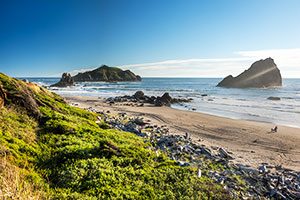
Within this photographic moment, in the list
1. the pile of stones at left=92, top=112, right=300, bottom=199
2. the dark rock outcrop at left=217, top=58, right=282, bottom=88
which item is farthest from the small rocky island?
the pile of stones at left=92, top=112, right=300, bottom=199

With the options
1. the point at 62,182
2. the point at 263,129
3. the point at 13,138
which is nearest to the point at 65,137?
the point at 13,138

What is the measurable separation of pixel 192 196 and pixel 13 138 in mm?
5906

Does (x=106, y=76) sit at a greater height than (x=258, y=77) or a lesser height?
greater

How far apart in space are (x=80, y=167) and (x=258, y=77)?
129498 millimetres

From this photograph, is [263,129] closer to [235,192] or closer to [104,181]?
[235,192]

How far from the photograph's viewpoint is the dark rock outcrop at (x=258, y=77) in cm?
11762

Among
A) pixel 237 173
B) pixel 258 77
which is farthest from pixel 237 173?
pixel 258 77

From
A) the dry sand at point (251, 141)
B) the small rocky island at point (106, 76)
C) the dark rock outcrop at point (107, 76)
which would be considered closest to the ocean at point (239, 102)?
the dry sand at point (251, 141)

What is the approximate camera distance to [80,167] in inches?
275

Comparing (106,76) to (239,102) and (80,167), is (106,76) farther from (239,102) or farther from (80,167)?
(80,167)

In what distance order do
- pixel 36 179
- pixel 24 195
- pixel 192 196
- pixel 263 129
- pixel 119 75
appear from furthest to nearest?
pixel 119 75, pixel 263 129, pixel 192 196, pixel 36 179, pixel 24 195

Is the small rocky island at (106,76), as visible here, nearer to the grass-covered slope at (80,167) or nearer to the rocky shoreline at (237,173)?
the grass-covered slope at (80,167)

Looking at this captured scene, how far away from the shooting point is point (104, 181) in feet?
20.9

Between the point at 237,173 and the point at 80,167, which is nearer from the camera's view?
the point at 80,167
